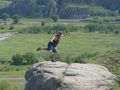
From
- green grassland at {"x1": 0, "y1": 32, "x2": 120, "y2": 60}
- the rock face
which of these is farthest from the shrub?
the rock face

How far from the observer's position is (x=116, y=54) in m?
27.3

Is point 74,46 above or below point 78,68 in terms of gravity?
below

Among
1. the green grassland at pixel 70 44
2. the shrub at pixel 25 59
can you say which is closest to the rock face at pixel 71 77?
the shrub at pixel 25 59

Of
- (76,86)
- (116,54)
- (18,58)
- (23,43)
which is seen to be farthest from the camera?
(23,43)

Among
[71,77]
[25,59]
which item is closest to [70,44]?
[25,59]

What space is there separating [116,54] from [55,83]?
5.36 m

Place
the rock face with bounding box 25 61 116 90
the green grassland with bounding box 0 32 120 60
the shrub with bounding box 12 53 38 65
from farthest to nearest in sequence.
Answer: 1. the green grassland with bounding box 0 32 120 60
2. the shrub with bounding box 12 53 38 65
3. the rock face with bounding box 25 61 116 90

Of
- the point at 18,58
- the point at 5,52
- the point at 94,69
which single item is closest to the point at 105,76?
the point at 94,69

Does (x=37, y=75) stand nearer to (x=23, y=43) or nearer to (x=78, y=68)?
(x=78, y=68)

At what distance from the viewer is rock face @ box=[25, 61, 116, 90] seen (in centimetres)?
2333

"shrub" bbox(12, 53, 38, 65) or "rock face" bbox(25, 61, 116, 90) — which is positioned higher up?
"rock face" bbox(25, 61, 116, 90)

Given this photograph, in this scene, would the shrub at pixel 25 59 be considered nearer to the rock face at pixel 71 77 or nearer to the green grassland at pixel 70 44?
the green grassland at pixel 70 44

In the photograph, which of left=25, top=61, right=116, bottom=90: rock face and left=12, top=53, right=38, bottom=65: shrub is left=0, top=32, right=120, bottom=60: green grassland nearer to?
left=12, top=53, right=38, bottom=65: shrub

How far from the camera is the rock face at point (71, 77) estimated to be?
23.3 metres
